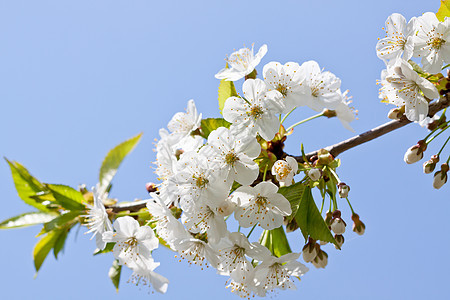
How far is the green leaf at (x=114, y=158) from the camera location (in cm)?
332

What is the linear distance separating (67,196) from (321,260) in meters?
1.66

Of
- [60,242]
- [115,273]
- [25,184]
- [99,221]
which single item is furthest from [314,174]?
[25,184]

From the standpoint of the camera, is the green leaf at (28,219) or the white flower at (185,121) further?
the green leaf at (28,219)

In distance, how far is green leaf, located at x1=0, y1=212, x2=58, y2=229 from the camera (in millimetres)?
3205

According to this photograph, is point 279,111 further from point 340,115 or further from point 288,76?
point 340,115

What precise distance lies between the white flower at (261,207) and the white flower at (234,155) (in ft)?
0.19

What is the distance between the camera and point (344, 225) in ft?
6.81

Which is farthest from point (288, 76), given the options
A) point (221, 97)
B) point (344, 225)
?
point (344, 225)

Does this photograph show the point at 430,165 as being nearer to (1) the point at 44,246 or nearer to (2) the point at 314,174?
(2) the point at 314,174

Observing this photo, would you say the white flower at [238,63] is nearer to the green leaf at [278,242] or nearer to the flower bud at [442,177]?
the green leaf at [278,242]

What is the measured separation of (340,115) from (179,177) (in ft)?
3.18

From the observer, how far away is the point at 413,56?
1947 mm

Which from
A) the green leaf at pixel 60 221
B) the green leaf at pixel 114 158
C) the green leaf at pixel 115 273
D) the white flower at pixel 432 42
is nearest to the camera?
the white flower at pixel 432 42

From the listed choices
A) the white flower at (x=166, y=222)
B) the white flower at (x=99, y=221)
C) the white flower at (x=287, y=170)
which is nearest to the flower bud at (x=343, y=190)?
the white flower at (x=287, y=170)
